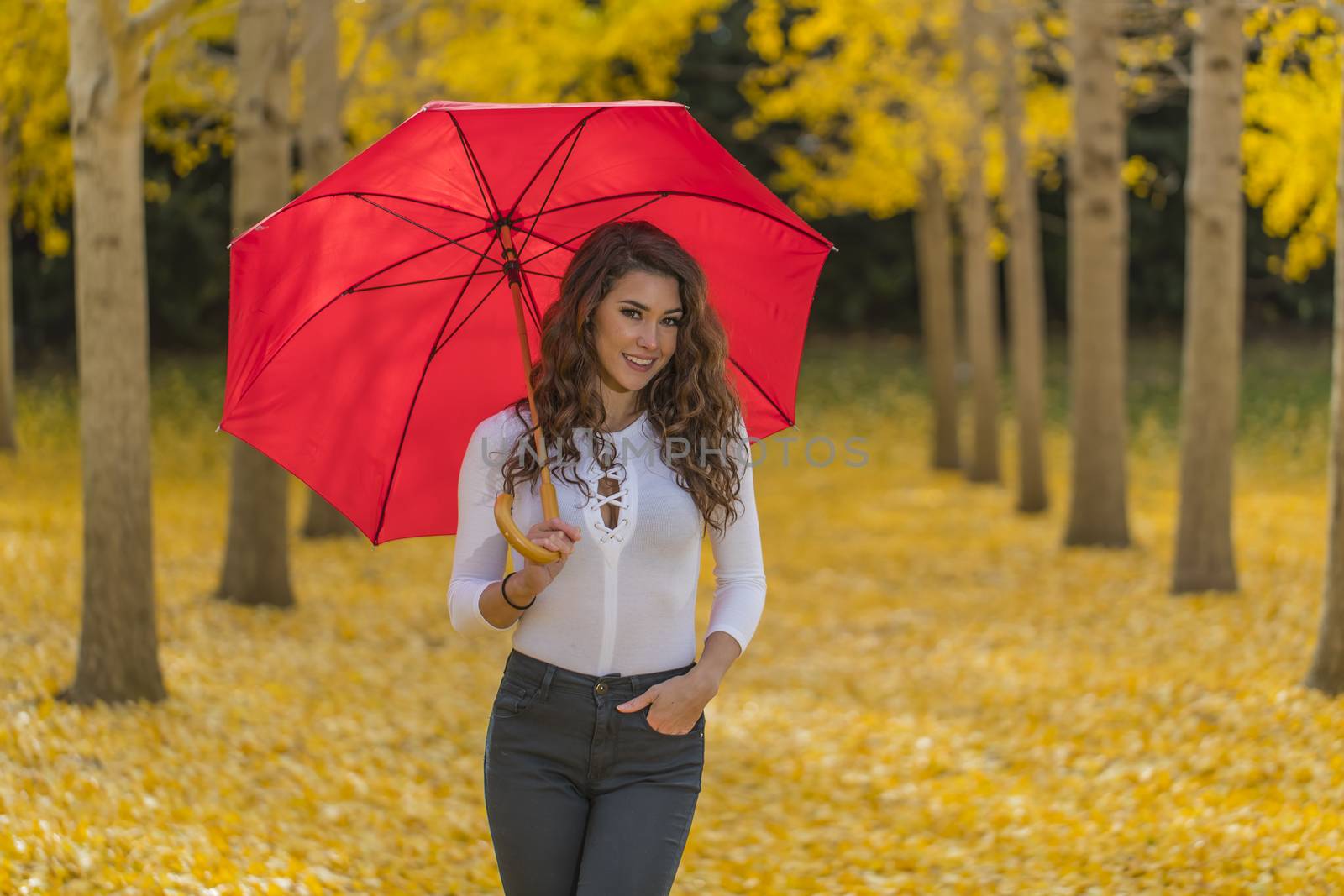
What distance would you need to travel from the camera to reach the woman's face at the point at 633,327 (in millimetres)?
2643

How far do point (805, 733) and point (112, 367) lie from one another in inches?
143

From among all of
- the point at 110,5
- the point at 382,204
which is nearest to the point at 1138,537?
the point at 110,5

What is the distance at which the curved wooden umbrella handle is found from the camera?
2445 mm

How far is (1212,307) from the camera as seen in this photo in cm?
862

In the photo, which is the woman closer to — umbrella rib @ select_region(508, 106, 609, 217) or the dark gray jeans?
the dark gray jeans

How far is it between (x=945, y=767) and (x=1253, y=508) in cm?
938

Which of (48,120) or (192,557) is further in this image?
(48,120)

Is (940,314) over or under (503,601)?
over

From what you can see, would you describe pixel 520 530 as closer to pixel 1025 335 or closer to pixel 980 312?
pixel 1025 335

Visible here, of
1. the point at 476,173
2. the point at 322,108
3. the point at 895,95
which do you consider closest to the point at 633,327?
the point at 476,173

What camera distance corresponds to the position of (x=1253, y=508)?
14281 mm

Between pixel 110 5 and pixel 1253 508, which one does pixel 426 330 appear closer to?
pixel 110 5

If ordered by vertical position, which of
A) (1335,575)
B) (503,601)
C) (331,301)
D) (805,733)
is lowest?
(805,733)

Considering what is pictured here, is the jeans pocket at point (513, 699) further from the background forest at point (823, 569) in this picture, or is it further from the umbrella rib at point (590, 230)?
the umbrella rib at point (590, 230)
